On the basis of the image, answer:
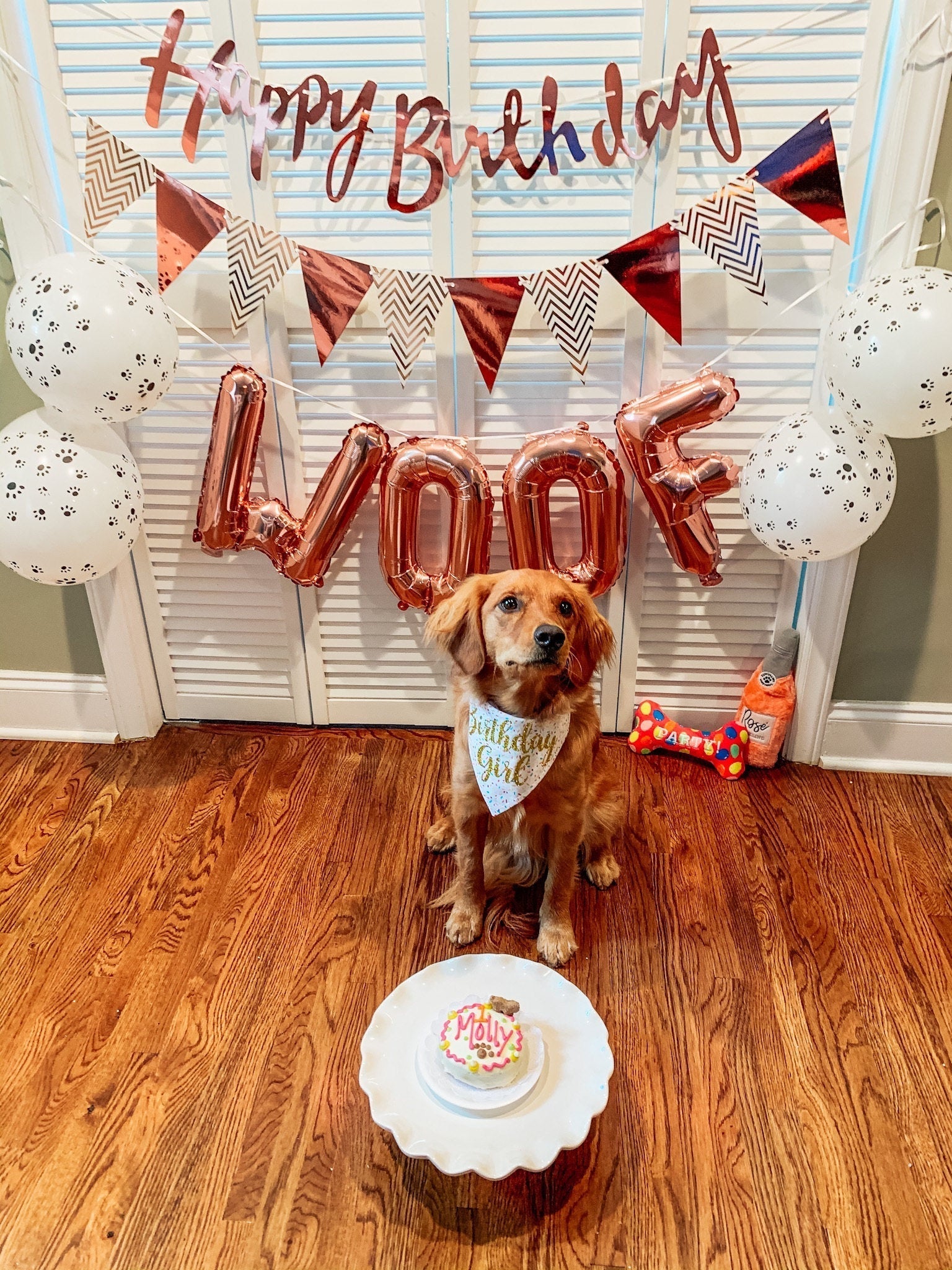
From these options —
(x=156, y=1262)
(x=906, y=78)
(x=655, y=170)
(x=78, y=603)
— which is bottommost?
(x=156, y=1262)

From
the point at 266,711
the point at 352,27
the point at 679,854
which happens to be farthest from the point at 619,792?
the point at 352,27

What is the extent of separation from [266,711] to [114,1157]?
1237 millimetres

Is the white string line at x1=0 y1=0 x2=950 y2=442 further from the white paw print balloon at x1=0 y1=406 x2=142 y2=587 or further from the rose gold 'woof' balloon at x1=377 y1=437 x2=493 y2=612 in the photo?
the white paw print balloon at x1=0 y1=406 x2=142 y2=587

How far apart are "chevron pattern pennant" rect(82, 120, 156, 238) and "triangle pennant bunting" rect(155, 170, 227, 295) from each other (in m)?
0.04

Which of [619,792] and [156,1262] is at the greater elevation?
[619,792]

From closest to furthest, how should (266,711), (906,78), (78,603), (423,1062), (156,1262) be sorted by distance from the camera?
(156,1262) < (423,1062) < (906,78) < (78,603) < (266,711)

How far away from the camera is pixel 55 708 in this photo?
243 centimetres

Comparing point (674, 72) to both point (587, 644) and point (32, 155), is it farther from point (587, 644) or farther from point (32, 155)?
point (32, 155)

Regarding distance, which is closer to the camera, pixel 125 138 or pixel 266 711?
pixel 125 138

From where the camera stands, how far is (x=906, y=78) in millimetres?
1689

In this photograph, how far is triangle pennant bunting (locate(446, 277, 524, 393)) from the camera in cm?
186

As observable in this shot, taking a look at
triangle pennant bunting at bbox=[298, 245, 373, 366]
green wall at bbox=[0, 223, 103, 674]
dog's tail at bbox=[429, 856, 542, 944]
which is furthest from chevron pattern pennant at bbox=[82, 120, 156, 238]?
dog's tail at bbox=[429, 856, 542, 944]

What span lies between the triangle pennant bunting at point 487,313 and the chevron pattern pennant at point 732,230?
37 cm

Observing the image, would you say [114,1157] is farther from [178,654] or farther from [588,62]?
[588,62]
